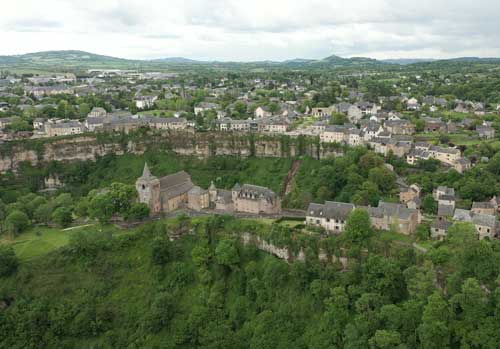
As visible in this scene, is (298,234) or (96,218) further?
(96,218)

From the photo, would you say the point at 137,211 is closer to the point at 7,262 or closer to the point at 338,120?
the point at 7,262

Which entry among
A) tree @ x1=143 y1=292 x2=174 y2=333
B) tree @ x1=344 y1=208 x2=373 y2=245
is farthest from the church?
tree @ x1=143 y1=292 x2=174 y2=333

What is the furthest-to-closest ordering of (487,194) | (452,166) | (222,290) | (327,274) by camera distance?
(452,166) < (487,194) < (222,290) < (327,274)

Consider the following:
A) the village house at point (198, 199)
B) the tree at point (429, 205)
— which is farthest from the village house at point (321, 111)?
the tree at point (429, 205)

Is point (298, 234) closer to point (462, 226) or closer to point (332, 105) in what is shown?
point (462, 226)

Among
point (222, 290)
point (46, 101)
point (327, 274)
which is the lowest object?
point (222, 290)

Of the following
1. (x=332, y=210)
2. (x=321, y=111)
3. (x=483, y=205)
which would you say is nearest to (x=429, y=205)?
(x=483, y=205)

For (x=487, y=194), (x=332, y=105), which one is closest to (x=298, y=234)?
(x=487, y=194)
